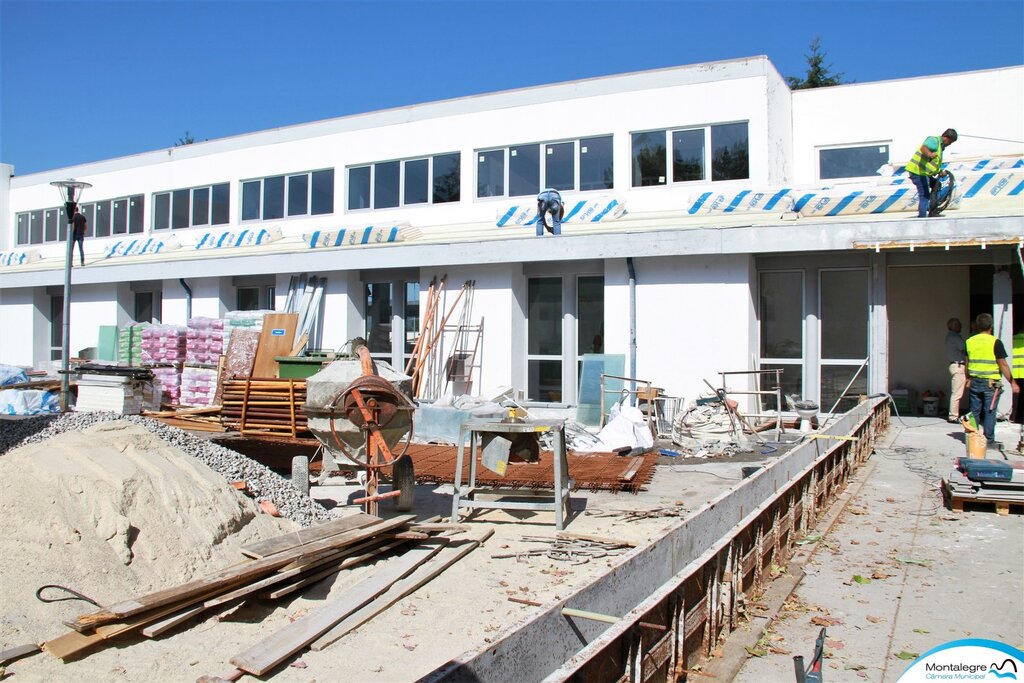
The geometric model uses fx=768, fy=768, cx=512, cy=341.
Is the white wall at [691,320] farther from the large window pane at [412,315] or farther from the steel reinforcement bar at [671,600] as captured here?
the steel reinforcement bar at [671,600]

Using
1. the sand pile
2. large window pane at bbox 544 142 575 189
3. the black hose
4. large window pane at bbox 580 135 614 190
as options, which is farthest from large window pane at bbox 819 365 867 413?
the black hose

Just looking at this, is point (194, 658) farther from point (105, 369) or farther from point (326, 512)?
point (105, 369)

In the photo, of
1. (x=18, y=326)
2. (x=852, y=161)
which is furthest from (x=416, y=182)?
(x=18, y=326)

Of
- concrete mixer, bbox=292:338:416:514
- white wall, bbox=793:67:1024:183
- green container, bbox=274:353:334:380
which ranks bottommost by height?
concrete mixer, bbox=292:338:416:514

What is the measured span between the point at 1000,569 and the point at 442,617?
4.72m

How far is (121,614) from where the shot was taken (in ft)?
16.0

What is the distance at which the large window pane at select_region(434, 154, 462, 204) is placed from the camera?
1941cm

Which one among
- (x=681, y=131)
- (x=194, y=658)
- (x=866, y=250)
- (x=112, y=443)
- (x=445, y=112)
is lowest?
(x=194, y=658)

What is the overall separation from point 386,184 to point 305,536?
15.3 meters

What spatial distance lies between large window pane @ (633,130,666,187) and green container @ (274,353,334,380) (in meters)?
7.99

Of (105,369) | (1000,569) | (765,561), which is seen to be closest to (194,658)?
(765,561)

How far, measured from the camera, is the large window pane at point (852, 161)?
17.7 meters

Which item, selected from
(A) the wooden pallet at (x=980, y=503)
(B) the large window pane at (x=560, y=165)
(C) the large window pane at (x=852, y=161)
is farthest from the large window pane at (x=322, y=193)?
(A) the wooden pallet at (x=980, y=503)

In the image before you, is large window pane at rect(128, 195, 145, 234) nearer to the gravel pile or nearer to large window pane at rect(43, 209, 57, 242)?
large window pane at rect(43, 209, 57, 242)
